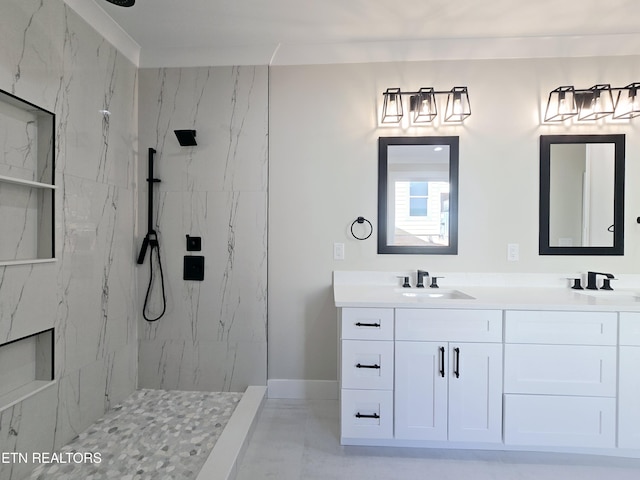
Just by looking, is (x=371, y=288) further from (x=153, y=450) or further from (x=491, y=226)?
(x=153, y=450)

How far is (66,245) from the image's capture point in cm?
164

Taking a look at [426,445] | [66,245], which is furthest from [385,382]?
[66,245]

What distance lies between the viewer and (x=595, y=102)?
1.99 meters

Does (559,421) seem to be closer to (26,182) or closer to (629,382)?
(629,382)

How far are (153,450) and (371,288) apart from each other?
1.52 metres

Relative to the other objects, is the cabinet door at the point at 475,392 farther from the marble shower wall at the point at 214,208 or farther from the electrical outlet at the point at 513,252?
the marble shower wall at the point at 214,208

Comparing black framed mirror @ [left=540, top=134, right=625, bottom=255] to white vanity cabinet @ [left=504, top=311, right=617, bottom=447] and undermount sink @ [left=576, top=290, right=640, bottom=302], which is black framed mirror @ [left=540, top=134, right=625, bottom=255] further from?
white vanity cabinet @ [left=504, top=311, right=617, bottom=447]

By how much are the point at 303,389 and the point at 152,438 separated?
0.96 m

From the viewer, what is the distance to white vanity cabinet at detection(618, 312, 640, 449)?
154 centimetres

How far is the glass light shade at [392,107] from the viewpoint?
6.81 ft

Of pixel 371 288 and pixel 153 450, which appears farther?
pixel 371 288

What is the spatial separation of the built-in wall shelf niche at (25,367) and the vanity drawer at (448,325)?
1.81 meters

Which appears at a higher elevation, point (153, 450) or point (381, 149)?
point (381, 149)

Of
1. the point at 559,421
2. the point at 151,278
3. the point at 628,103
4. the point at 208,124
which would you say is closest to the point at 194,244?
the point at 151,278
